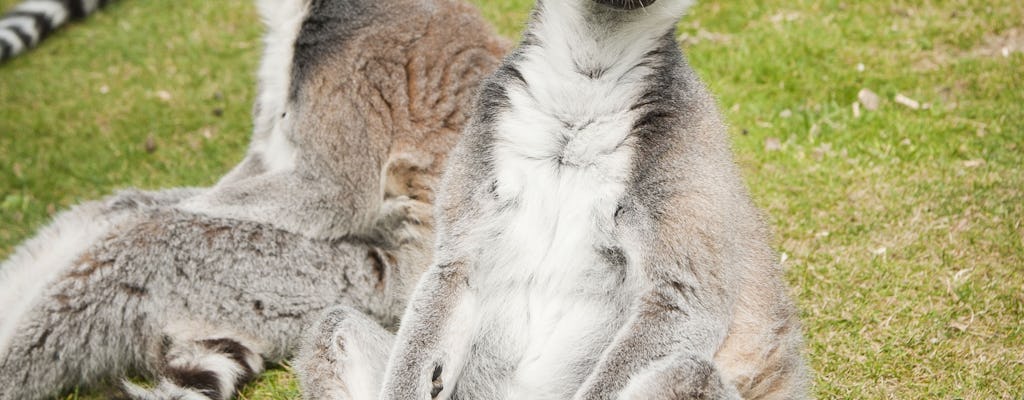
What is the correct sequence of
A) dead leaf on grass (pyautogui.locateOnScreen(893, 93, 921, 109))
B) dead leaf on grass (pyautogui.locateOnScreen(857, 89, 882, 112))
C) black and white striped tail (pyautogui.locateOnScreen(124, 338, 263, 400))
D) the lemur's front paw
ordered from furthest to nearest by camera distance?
dead leaf on grass (pyautogui.locateOnScreen(857, 89, 882, 112)) < dead leaf on grass (pyautogui.locateOnScreen(893, 93, 921, 109)) < the lemur's front paw < black and white striped tail (pyautogui.locateOnScreen(124, 338, 263, 400))

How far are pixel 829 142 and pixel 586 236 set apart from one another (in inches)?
114

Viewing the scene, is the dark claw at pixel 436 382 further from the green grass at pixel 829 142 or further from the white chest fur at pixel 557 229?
the green grass at pixel 829 142

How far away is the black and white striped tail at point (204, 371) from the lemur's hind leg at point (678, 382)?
1893 millimetres

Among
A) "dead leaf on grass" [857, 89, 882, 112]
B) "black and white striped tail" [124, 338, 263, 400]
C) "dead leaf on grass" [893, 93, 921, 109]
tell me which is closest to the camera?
"black and white striped tail" [124, 338, 263, 400]

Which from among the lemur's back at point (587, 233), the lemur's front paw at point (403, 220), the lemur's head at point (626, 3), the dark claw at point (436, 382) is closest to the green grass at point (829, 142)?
the lemur's front paw at point (403, 220)

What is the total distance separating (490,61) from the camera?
181 inches

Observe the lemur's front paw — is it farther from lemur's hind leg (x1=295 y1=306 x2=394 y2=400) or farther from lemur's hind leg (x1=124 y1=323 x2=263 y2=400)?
lemur's hind leg (x1=295 y1=306 x2=394 y2=400)

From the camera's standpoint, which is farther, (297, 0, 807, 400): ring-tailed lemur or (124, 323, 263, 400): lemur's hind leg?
(124, 323, 263, 400): lemur's hind leg

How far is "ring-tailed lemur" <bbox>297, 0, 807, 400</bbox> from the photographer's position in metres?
2.88

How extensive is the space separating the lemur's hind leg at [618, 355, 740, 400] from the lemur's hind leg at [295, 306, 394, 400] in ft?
3.16

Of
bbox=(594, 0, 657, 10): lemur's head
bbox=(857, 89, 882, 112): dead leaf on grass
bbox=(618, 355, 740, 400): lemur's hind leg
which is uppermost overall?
bbox=(594, 0, 657, 10): lemur's head

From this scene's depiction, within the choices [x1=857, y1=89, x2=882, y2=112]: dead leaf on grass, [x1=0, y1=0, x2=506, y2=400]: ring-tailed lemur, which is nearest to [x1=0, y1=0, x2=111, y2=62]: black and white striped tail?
[x1=0, y1=0, x2=506, y2=400]: ring-tailed lemur

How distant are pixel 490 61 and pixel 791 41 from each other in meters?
2.52

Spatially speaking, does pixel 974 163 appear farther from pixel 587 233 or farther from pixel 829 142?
pixel 587 233
